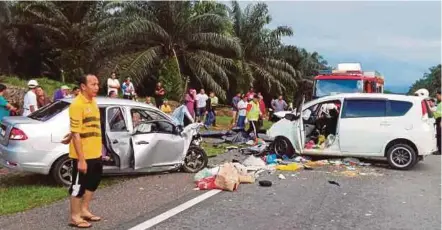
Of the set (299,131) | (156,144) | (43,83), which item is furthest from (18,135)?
(43,83)

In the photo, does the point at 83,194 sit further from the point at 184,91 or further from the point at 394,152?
the point at 184,91

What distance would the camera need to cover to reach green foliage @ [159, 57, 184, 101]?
24.3m

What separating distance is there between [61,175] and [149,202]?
69.2 inches

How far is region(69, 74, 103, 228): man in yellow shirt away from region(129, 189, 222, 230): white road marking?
0.63 metres

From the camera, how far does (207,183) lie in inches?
324

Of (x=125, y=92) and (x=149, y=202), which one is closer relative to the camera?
(x=149, y=202)

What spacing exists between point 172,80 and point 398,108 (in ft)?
47.9

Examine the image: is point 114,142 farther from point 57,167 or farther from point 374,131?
point 374,131

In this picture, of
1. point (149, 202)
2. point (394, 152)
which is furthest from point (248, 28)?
point (149, 202)

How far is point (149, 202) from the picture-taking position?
7039mm

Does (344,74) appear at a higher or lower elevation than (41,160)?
higher

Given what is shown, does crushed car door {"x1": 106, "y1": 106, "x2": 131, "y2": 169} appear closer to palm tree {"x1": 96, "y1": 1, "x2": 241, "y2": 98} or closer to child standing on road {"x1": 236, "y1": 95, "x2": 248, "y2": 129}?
child standing on road {"x1": 236, "y1": 95, "x2": 248, "y2": 129}

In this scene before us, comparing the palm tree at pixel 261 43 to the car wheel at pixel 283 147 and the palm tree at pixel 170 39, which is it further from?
the car wheel at pixel 283 147

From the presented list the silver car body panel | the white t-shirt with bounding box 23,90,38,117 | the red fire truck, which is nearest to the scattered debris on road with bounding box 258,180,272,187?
the silver car body panel
